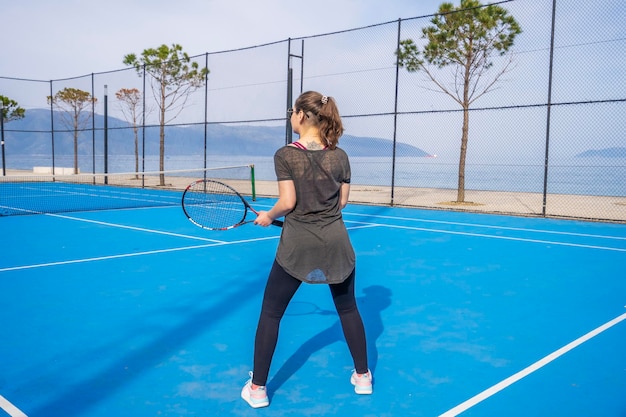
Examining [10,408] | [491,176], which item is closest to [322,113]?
[10,408]

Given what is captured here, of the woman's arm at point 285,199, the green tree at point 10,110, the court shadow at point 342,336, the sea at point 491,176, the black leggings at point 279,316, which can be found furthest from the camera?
the green tree at point 10,110

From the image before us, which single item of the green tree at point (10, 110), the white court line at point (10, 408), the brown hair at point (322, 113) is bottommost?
the white court line at point (10, 408)

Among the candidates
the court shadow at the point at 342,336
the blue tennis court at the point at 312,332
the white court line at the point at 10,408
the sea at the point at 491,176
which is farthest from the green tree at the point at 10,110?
the white court line at the point at 10,408

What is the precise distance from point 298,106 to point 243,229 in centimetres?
717

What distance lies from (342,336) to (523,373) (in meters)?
1.30

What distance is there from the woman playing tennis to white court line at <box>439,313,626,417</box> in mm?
866

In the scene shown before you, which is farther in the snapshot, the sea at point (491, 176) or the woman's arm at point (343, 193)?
the sea at point (491, 176)

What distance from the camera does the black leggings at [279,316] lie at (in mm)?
3105

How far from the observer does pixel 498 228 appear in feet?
35.0

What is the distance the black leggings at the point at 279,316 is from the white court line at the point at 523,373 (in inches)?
22.2

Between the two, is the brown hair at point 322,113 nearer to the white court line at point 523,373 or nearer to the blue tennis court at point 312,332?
the blue tennis court at point 312,332

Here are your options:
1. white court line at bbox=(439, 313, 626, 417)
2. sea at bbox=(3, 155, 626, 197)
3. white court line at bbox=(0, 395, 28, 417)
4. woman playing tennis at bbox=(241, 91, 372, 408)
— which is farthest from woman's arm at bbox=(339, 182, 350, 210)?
sea at bbox=(3, 155, 626, 197)

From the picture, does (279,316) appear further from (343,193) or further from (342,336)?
(342,336)

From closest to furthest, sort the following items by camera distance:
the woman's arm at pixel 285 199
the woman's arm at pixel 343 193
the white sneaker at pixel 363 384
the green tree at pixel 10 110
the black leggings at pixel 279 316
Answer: the woman's arm at pixel 285 199 < the black leggings at pixel 279 316 < the woman's arm at pixel 343 193 < the white sneaker at pixel 363 384 < the green tree at pixel 10 110
